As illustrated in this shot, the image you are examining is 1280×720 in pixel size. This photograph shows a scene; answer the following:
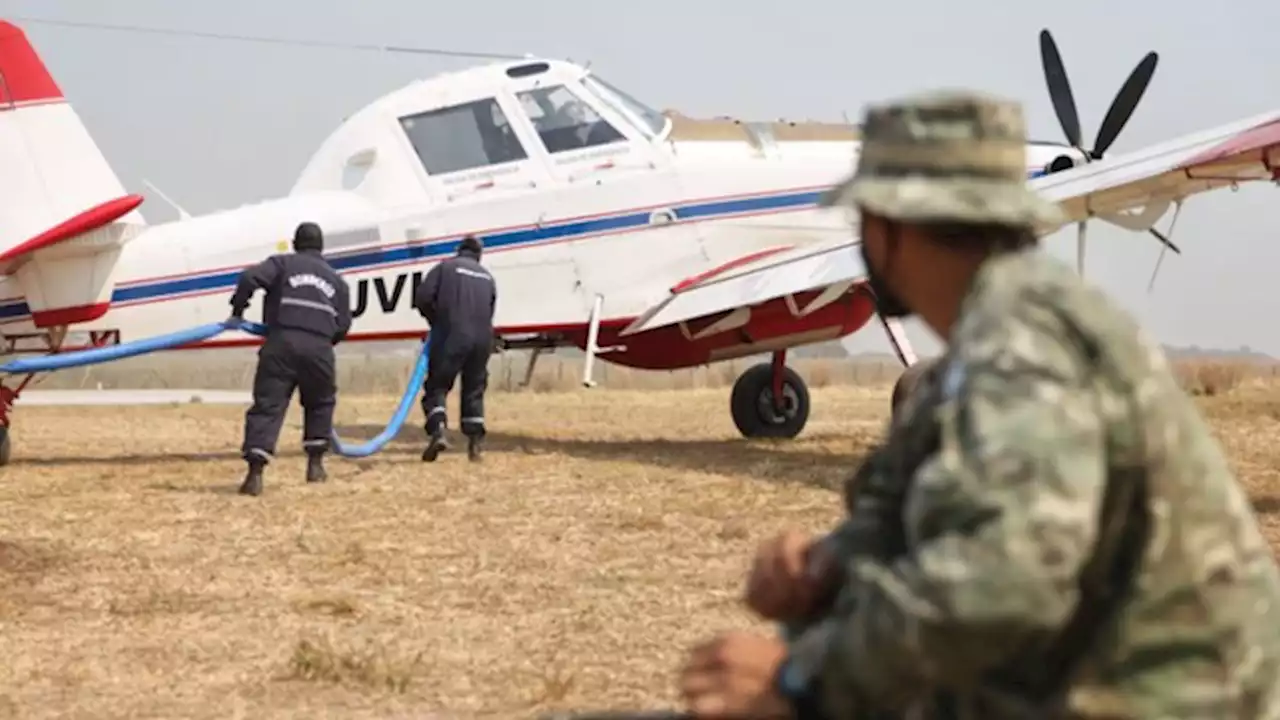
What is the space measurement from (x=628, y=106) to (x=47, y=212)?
15.9 ft

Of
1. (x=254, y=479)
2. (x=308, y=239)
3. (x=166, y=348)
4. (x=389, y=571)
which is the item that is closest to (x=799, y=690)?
(x=389, y=571)

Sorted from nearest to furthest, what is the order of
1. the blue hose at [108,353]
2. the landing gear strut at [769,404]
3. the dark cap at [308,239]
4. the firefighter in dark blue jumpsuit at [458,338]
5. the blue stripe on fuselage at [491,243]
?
the dark cap at [308,239] < the blue hose at [108,353] < the firefighter in dark blue jumpsuit at [458,338] < the blue stripe on fuselage at [491,243] < the landing gear strut at [769,404]

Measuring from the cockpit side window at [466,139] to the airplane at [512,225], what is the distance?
0.02m

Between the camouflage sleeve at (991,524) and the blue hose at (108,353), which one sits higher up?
the camouflage sleeve at (991,524)

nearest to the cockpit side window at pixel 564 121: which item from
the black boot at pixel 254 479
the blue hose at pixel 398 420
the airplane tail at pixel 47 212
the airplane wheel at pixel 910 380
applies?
the blue hose at pixel 398 420

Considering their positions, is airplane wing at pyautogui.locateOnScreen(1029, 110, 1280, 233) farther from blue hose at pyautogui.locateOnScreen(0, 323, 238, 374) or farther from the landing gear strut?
blue hose at pyautogui.locateOnScreen(0, 323, 238, 374)

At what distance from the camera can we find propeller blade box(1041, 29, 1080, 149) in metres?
14.5

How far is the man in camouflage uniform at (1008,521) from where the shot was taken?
1.61 metres

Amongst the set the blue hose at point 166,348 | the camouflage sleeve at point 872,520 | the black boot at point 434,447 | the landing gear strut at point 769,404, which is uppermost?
the camouflage sleeve at point 872,520

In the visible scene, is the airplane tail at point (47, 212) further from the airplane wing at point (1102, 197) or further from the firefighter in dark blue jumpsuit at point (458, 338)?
the airplane wing at point (1102, 197)

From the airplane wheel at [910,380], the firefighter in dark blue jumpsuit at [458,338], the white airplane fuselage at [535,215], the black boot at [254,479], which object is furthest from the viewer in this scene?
the white airplane fuselage at [535,215]

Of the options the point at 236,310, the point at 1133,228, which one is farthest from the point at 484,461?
the point at 1133,228

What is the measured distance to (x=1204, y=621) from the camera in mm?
1762

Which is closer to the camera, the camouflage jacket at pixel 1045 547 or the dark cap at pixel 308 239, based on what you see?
the camouflage jacket at pixel 1045 547
